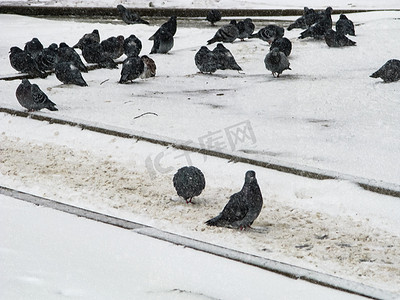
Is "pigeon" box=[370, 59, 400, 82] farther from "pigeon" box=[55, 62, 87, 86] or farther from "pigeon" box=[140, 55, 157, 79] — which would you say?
"pigeon" box=[55, 62, 87, 86]

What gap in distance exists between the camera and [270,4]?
18812mm

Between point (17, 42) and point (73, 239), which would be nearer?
point (73, 239)

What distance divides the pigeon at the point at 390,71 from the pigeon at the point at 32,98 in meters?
4.09

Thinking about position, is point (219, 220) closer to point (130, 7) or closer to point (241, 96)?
point (241, 96)

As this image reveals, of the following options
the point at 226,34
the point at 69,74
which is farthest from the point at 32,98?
the point at 226,34

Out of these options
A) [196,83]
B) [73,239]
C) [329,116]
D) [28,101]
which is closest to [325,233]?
[73,239]

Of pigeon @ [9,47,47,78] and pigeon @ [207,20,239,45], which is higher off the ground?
pigeon @ [207,20,239,45]

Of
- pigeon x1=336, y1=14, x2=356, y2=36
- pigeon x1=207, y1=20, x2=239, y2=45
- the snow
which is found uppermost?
pigeon x1=336, y1=14, x2=356, y2=36

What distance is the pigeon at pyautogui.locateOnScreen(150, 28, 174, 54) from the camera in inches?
435

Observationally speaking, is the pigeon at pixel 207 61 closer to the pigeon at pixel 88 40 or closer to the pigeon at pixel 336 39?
the pigeon at pixel 88 40

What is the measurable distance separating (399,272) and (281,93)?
4.82m

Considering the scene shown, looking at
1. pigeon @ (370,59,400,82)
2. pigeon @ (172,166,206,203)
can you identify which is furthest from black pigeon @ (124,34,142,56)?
pigeon @ (172,166,206,203)

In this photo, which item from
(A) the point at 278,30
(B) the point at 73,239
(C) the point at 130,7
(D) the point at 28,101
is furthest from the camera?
(C) the point at 130,7

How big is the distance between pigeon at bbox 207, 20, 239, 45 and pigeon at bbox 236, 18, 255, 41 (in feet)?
0.63
